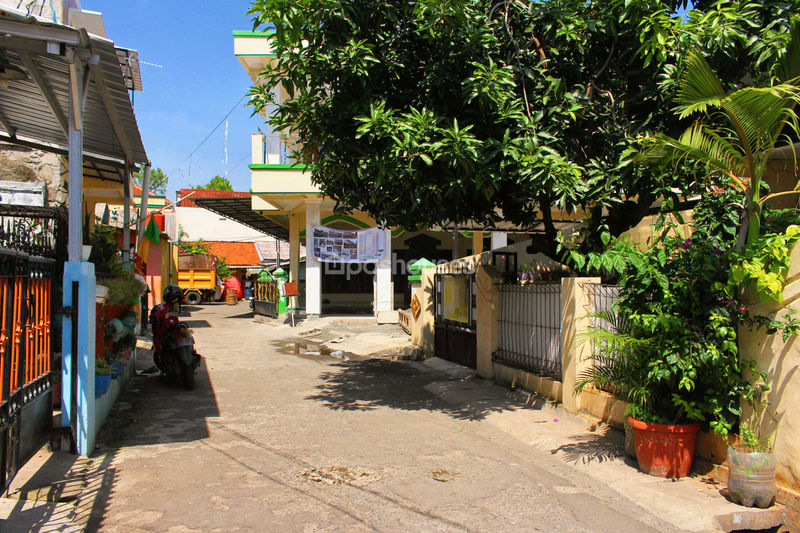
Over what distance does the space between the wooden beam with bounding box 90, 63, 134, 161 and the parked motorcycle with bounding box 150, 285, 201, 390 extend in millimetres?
2425

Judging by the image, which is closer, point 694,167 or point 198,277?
point 694,167

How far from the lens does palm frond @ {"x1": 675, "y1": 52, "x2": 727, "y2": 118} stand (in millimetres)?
4398

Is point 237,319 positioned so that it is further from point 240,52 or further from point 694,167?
point 694,167

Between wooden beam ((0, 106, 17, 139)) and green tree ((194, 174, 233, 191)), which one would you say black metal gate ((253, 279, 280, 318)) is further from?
green tree ((194, 174, 233, 191))

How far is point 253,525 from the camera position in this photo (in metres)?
3.95

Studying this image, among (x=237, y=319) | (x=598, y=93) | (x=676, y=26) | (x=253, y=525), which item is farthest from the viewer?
(x=237, y=319)

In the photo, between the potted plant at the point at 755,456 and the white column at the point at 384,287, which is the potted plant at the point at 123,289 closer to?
the potted plant at the point at 755,456

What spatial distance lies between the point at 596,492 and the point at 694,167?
3180 millimetres

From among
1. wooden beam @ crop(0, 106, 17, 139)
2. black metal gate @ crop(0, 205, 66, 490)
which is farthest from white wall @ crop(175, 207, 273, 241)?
black metal gate @ crop(0, 205, 66, 490)

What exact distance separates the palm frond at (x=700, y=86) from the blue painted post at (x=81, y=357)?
16.9 feet

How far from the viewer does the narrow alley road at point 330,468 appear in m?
4.12

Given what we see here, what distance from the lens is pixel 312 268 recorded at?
746 inches

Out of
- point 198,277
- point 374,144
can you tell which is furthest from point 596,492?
point 198,277

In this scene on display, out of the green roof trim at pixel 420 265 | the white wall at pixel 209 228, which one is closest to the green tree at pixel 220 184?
the white wall at pixel 209 228
